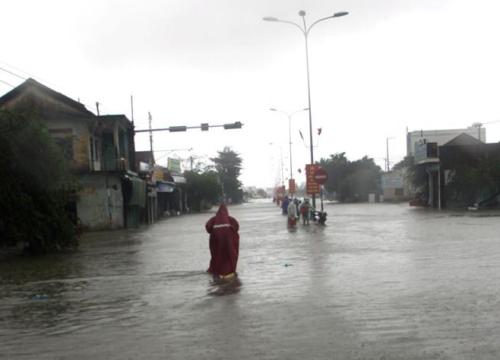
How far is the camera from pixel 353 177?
94438 mm

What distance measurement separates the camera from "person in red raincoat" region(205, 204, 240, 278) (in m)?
12.6

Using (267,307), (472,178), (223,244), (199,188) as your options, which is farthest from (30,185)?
(199,188)

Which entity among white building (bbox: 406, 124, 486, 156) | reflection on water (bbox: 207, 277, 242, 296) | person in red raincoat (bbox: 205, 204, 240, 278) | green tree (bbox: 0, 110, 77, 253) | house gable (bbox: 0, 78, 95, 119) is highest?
white building (bbox: 406, 124, 486, 156)

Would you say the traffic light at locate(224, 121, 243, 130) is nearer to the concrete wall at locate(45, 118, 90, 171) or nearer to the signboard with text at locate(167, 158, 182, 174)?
the concrete wall at locate(45, 118, 90, 171)

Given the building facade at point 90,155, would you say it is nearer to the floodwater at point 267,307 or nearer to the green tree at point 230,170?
the floodwater at point 267,307

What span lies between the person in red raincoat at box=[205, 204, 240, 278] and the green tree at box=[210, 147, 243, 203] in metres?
112

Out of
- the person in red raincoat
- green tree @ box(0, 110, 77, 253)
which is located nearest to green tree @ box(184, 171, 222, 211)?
green tree @ box(0, 110, 77, 253)

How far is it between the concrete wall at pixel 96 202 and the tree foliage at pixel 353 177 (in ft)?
203

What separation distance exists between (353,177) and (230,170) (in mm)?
41024

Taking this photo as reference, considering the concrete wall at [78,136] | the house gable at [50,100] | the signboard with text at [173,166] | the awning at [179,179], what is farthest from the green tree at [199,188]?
the house gable at [50,100]

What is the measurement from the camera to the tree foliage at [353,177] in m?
94.4

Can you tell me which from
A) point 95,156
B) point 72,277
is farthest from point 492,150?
point 72,277

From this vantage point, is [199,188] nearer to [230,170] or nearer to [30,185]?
[230,170]

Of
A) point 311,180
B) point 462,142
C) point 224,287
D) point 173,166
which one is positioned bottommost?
point 224,287
